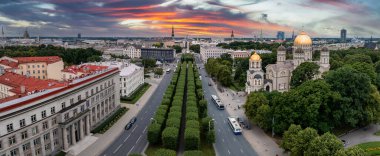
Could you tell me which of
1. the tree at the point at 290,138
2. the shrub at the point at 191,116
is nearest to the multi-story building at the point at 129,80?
the shrub at the point at 191,116

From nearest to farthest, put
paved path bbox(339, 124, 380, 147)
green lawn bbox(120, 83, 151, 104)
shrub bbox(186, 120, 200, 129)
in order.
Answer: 1. shrub bbox(186, 120, 200, 129)
2. paved path bbox(339, 124, 380, 147)
3. green lawn bbox(120, 83, 151, 104)

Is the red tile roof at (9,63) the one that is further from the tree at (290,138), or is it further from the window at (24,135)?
the tree at (290,138)

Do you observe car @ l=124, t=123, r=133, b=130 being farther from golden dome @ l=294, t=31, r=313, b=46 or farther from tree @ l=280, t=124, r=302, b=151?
golden dome @ l=294, t=31, r=313, b=46

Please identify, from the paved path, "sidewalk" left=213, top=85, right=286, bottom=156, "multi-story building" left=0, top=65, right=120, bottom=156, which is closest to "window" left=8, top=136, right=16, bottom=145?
"multi-story building" left=0, top=65, right=120, bottom=156

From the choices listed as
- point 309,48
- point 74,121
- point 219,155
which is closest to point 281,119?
point 219,155

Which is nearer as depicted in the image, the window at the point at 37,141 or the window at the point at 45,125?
the window at the point at 37,141

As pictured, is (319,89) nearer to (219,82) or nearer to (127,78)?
(127,78)

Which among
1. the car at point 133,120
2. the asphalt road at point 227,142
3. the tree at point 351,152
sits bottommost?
the asphalt road at point 227,142
